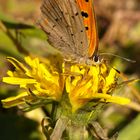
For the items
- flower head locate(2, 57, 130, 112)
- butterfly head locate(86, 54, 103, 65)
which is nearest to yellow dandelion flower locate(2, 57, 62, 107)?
flower head locate(2, 57, 130, 112)

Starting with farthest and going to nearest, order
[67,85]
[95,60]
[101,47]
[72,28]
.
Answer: [101,47], [72,28], [95,60], [67,85]

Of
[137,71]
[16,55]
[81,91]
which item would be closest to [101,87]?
[81,91]

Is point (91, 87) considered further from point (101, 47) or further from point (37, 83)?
point (101, 47)

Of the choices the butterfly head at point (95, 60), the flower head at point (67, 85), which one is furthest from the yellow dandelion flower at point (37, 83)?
the butterfly head at point (95, 60)

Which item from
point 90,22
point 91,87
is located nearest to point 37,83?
point 91,87

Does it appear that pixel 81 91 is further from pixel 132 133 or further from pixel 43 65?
pixel 132 133

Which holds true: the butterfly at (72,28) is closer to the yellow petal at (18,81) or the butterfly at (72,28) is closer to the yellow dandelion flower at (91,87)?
the yellow dandelion flower at (91,87)

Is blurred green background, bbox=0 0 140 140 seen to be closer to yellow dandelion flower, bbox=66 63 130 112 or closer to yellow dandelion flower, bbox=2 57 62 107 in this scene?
yellow dandelion flower, bbox=66 63 130 112
